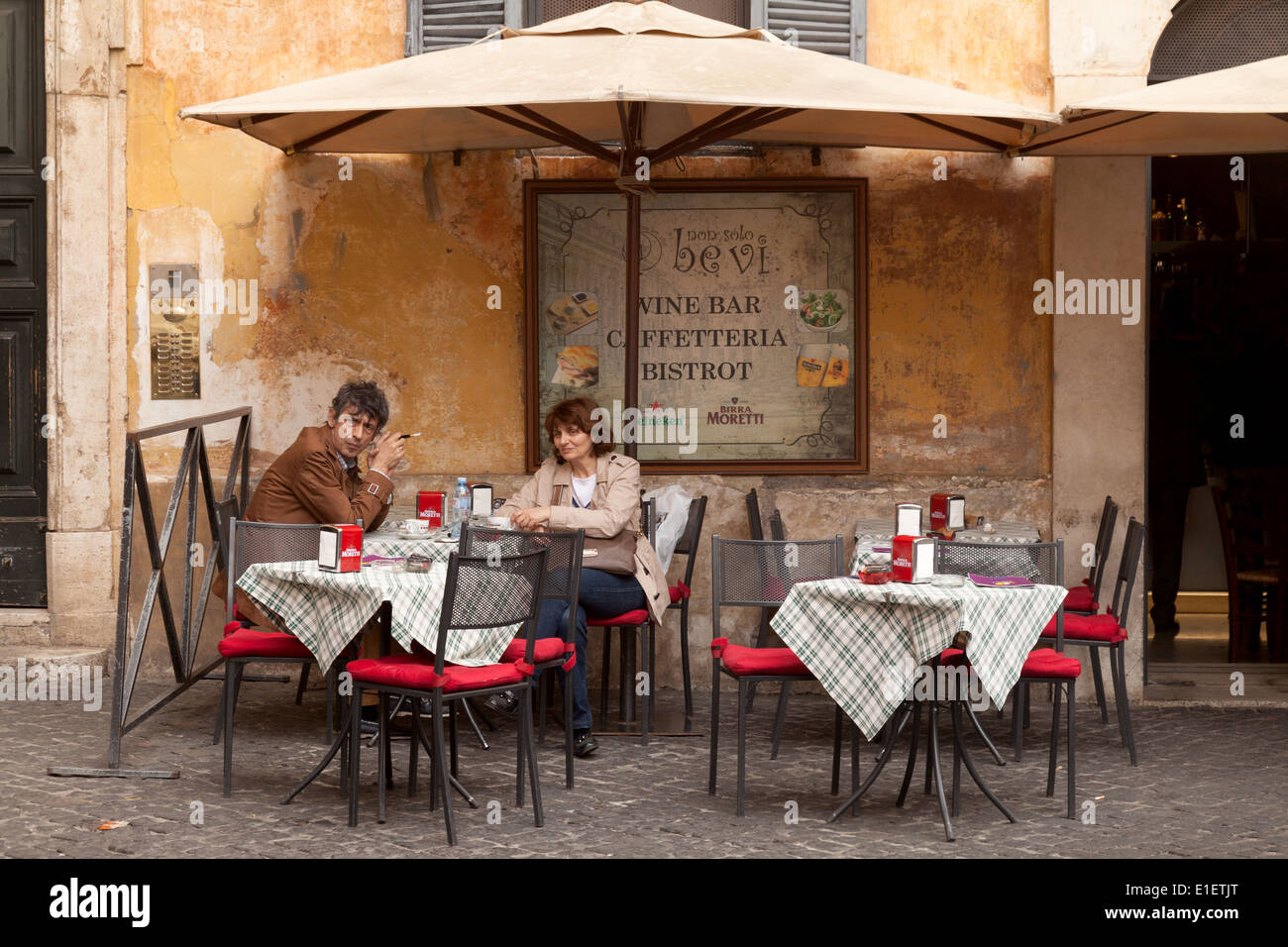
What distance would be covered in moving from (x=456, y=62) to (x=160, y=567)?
8.18 feet

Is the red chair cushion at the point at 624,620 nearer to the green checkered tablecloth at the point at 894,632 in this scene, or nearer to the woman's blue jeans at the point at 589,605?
the woman's blue jeans at the point at 589,605

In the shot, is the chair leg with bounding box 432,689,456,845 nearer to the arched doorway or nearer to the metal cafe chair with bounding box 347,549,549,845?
the metal cafe chair with bounding box 347,549,549,845

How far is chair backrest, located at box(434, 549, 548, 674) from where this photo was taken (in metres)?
4.87

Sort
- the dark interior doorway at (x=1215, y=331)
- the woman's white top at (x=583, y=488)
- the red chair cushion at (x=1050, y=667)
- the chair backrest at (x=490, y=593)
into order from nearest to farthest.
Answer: the chair backrest at (x=490, y=593)
the red chair cushion at (x=1050, y=667)
the woman's white top at (x=583, y=488)
the dark interior doorway at (x=1215, y=331)

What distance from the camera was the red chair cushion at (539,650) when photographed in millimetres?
5527

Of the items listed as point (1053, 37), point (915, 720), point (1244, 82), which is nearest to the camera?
point (915, 720)

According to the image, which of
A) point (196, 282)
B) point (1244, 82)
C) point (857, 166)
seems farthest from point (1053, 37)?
point (196, 282)

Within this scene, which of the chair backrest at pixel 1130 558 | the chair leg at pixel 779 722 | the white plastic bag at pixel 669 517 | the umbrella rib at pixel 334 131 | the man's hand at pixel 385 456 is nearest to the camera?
the chair leg at pixel 779 722

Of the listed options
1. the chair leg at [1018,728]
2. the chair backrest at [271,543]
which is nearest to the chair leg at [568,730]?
the chair backrest at [271,543]

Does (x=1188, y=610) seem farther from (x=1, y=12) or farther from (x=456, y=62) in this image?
(x=1, y=12)

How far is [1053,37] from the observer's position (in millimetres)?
7574

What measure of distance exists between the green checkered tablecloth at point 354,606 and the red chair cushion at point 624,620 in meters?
1.10

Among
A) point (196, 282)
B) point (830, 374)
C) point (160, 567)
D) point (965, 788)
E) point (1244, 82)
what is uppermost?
point (1244, 82)

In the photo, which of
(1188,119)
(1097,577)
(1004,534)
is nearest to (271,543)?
(1004,534)
